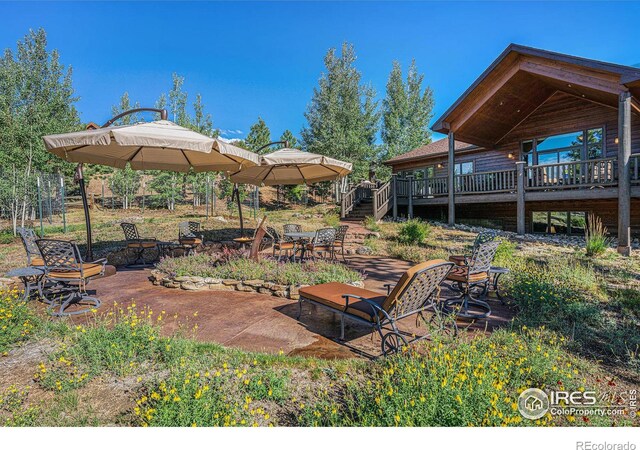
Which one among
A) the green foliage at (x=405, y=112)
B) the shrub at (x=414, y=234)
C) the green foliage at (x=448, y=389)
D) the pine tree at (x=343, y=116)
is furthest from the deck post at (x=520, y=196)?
the green foliage at (x=405, y=112)

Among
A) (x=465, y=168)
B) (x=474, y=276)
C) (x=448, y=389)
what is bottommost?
(x=448, y=389)

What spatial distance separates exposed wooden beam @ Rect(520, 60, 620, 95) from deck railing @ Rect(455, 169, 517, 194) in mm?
3606

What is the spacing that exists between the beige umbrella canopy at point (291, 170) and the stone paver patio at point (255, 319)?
3.33 m

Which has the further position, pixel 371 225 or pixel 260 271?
pixel 371 225

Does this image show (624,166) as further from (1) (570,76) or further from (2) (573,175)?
(1) (570,76)

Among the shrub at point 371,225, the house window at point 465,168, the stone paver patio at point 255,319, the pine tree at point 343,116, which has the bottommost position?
the stone paver patio at point 255,319

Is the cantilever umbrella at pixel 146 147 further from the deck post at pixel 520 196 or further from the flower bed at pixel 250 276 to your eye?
the deck post at pixel 520 196

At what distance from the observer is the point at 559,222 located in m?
14.8

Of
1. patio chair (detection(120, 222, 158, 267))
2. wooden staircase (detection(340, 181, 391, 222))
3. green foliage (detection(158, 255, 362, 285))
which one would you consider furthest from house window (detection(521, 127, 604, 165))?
patio chair (detection(120, 222, 158, 267))

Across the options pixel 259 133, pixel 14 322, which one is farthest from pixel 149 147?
pixel 259 133

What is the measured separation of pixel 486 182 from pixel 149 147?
514 inches

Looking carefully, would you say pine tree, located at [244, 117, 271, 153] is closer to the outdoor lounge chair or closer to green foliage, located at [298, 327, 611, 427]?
the outdoor lounge chair

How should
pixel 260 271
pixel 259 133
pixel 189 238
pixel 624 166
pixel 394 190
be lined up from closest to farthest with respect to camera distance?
pixel 260 271, pixel 189 238, pixel 624 166, pixel 394 190, pixel 259 133

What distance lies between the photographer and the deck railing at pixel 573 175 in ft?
34.6
